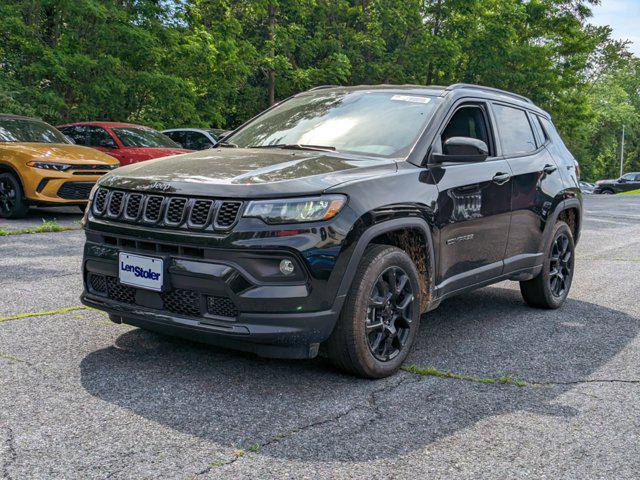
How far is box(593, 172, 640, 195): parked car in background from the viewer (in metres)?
48.3

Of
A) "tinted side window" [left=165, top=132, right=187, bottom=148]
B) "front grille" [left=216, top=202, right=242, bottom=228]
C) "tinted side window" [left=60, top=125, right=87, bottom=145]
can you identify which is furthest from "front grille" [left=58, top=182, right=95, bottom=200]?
"front grille" [left=216, top=202, right=242, bottom=228]

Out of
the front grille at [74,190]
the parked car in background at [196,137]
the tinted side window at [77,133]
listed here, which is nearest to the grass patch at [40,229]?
the front grille at [74,190]

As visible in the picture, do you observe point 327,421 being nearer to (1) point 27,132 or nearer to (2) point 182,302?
(2) point 182,302

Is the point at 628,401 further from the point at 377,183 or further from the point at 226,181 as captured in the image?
the point at 226,181

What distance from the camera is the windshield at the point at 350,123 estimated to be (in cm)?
473

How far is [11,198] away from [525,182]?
28.1ft

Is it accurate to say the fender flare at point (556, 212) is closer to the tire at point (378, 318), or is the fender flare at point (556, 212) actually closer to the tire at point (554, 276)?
the tire at point (554, 276)

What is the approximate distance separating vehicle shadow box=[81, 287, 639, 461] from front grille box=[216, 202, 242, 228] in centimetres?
90

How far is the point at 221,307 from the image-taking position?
12.3ft

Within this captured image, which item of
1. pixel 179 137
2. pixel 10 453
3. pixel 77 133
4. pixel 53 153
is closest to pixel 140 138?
pixel 77 133

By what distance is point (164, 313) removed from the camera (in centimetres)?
387

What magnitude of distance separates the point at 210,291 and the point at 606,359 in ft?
9.09

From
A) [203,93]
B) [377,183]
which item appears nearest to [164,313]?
[377,183]

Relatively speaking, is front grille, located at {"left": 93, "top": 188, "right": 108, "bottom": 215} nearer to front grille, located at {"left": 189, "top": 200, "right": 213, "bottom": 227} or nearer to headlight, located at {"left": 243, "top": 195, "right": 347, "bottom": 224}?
front grille, located at {"left": 189, "top": 200, "right": 213, "bottom": 227}
